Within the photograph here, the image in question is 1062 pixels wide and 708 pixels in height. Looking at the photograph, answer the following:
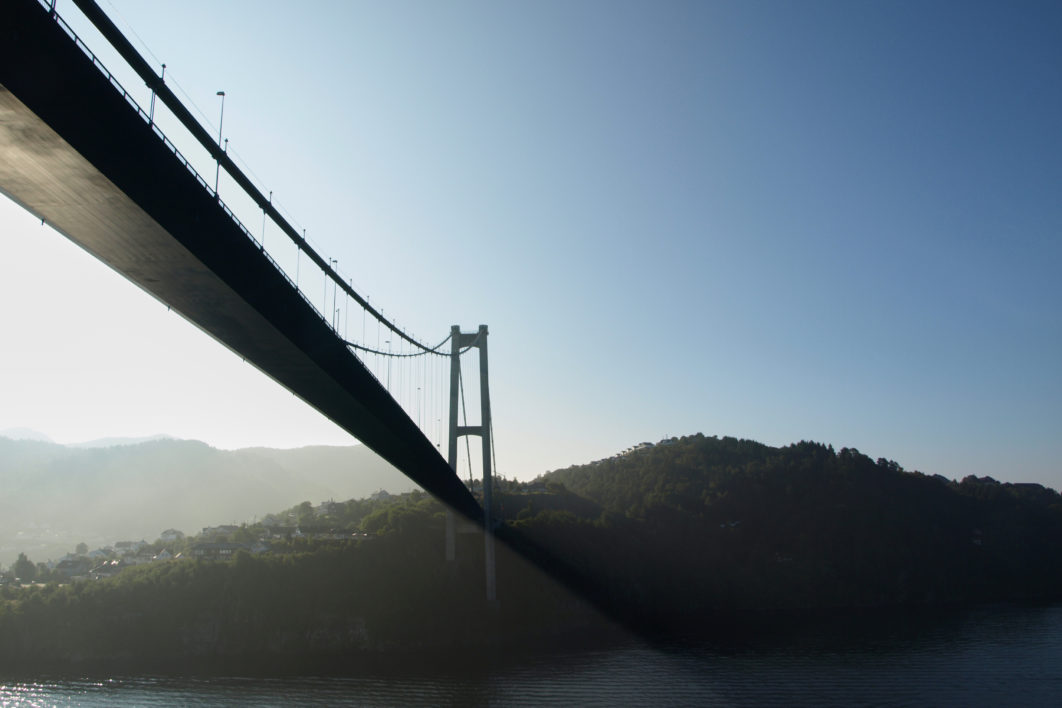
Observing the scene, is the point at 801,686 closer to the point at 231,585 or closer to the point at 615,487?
the point at 231,585

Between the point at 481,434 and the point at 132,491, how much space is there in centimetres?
11041

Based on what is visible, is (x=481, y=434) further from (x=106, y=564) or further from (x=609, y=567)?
(x=106, y=564)

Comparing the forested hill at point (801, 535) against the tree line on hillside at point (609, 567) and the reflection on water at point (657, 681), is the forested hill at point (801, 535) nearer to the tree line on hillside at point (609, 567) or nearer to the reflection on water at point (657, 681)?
the tree line on hillside at point (609, 567)

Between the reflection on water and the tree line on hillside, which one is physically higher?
the tree line on hillside

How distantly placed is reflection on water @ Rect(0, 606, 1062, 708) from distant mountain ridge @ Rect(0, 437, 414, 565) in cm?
7617

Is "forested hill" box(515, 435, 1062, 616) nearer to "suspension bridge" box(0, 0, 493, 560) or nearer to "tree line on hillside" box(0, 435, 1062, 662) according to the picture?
"tree line on hillside" box(0, 435, 1062, 662)

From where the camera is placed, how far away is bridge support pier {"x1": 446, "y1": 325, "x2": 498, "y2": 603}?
3027cm

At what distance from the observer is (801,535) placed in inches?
2023

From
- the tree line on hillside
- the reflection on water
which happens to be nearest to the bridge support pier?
the tree line on hillside

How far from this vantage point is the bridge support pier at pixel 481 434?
3027 centimetres

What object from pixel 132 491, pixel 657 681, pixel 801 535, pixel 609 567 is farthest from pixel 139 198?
pixel 132 491

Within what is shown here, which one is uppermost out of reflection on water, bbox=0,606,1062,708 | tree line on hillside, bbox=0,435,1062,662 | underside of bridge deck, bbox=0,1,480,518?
underside of bridge deck, bbox=0,1,480,518

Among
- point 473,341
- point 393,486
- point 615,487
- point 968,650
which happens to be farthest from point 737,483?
point 393,486

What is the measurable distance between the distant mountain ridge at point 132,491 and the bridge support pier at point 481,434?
7504 cm
